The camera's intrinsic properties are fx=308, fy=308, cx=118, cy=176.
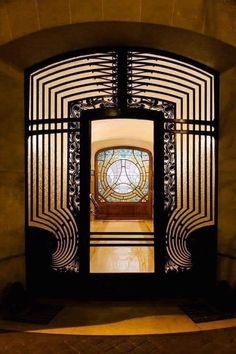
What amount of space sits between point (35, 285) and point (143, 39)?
404 cm

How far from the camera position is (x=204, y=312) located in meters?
4.10

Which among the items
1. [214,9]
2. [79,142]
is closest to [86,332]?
[79,142]

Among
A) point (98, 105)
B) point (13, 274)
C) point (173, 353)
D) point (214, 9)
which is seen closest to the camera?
point (173, 353)

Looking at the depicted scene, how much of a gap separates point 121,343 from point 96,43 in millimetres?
4035

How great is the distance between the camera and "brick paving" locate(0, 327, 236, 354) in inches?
125

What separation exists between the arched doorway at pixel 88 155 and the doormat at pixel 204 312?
525 millimetres

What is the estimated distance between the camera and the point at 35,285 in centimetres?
474

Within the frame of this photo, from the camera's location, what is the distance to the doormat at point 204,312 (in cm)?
391

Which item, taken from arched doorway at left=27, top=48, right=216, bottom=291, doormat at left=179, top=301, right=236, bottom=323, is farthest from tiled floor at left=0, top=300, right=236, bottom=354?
arched doorway at left=27, top=48, right=216, bottom=291

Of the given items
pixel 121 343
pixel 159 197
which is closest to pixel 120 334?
pixel 121 343

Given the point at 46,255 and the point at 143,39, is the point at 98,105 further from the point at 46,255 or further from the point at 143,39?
the point at 46,255

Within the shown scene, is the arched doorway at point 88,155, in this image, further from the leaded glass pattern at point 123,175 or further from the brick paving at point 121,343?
the leaded glass pattern at point 123,175

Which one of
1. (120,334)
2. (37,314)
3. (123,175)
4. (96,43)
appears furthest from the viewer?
(123,175)

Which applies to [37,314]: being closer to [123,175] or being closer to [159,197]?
[159,197]
